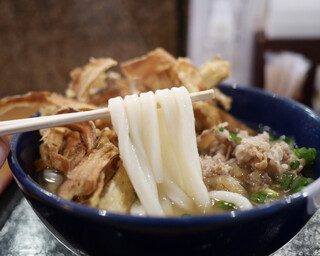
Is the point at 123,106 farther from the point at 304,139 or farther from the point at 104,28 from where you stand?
the point at 104,28

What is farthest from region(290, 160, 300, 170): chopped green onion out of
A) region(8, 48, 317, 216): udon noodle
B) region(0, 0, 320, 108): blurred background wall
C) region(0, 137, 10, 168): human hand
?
region(0, 0, 320, 108): blurred background wall

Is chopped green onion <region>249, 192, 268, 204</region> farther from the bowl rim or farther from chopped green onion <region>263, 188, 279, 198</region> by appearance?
the bowl rim

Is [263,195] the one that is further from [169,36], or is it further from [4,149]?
[169,36]

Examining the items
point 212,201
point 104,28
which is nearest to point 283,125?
point 212,201

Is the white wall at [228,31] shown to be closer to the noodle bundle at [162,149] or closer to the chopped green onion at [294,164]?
the chopped green onion at [294,164]

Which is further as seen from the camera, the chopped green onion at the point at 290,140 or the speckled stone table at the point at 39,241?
the chopped green onion at the point at 290,140

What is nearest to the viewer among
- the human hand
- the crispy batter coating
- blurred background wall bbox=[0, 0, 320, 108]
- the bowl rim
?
the bowl rim

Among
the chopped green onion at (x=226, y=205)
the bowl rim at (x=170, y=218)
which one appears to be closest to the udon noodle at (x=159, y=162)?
the chopped green onion at (x=226, y=205)

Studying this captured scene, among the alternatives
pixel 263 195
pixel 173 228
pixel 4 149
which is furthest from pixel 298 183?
pixel 4 149
